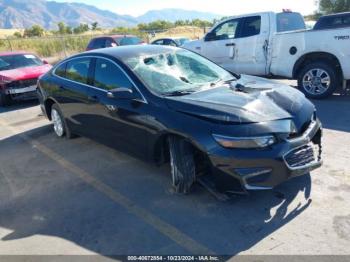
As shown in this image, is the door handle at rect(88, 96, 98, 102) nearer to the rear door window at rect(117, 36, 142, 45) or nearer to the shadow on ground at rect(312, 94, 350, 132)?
the shadow on ground at rect(312, 94, 350, 132)

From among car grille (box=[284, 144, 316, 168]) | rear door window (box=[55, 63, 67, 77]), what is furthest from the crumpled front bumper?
rear door window (box=[55, 63, 67, 77])

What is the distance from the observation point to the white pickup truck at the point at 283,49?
7.33 metres

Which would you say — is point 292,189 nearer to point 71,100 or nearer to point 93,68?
point 93,68

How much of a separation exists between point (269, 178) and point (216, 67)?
89.0 inches

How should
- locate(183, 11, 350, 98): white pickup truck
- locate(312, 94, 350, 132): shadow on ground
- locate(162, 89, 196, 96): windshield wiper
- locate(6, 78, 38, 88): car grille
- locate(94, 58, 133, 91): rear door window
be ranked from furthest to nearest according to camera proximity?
1. locate(6, 78, 38, 88): car grille
2. locate(183, 11, 350, 98): white pickup truck
3. locate(312, 94, 350, 132): shadow on ground
4. locate(94, 58, 133, 91): rear door window
5. locate(162, 89, 196, 96): windshield wiper

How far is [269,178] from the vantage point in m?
3.46

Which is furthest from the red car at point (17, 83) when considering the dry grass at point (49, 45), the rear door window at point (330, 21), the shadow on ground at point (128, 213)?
the dry grass at point (49, 45)

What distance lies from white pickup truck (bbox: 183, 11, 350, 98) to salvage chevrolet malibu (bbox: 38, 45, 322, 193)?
127 inches

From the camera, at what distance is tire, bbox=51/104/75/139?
6.24 meters

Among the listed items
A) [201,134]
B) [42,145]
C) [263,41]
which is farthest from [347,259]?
[263,41]

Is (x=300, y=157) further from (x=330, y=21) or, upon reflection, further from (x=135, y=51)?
(x=330, y=21)

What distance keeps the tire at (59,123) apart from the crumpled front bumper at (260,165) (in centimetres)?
349

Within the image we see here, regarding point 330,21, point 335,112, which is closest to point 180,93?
point 335,112

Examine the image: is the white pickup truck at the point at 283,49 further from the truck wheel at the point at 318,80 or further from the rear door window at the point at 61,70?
the rear door window at the point at 61,70
